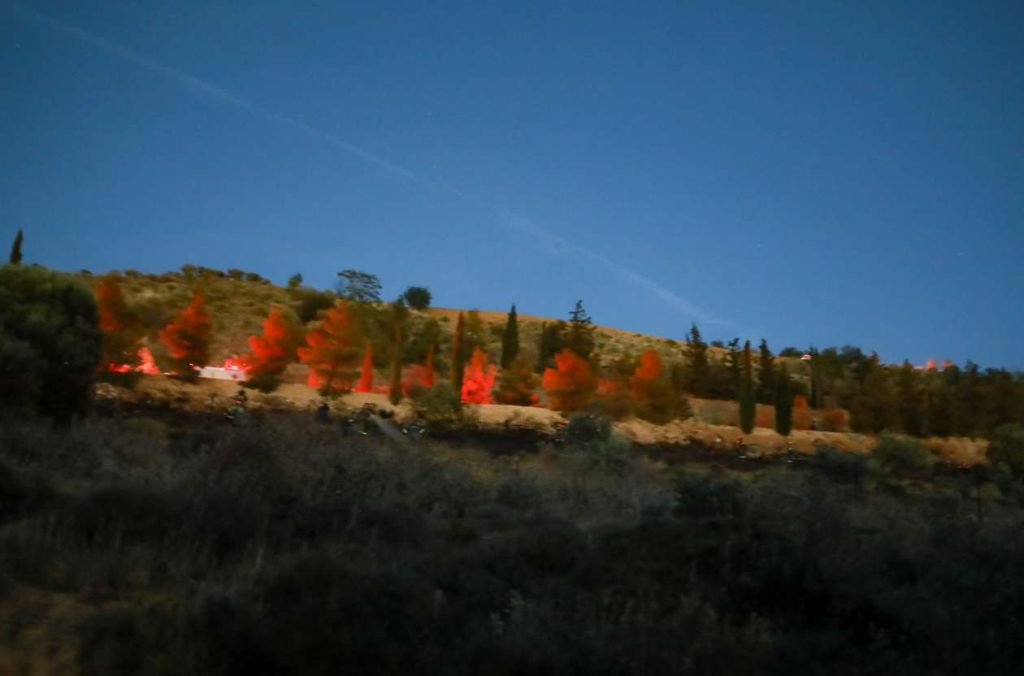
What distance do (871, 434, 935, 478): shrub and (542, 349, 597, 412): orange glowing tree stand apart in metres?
19.8

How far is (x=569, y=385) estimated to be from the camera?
50188mm

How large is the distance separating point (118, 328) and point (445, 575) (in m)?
37.5

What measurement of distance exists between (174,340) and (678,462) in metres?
28.3

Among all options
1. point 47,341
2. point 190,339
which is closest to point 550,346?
point 190,339

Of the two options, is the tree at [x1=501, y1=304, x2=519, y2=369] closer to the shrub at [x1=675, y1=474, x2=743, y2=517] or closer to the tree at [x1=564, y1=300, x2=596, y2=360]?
the tree at [x1=564, y1=300, x2=596, y2=360]

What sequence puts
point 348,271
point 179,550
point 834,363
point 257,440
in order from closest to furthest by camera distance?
point 179,550 → point 257,440 → point 834,363 → point 348,271

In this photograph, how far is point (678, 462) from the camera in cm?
3061

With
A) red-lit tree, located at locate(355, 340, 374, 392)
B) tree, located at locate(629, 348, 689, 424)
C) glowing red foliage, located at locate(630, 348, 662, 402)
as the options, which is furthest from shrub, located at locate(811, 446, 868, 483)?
red-lit tree, located at locate(355, 340, 374, 392)

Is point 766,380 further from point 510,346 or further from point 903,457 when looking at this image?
point 903,457

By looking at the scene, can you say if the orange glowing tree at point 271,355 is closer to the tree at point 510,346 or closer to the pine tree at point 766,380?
the tree at point 510,346

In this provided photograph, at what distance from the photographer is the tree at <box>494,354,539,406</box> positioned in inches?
2196

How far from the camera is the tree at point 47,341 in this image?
16438 millimetres

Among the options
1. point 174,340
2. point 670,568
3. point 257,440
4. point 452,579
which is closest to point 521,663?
point 452,579

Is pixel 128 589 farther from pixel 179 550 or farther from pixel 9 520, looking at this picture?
pixel 9 520
